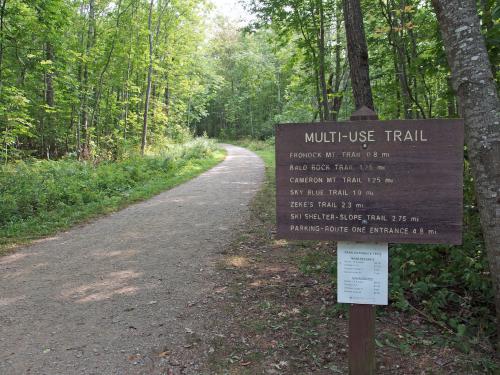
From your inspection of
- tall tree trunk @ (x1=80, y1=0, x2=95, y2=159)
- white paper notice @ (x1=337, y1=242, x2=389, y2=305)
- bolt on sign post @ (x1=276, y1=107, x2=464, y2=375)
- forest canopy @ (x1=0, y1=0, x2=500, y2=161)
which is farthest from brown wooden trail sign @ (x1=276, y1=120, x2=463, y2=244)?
tall tree trunk @ (x1=80, y1=0, x2=95, y2=159)

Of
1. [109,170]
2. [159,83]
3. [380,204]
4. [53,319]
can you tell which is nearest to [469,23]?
[380,204]

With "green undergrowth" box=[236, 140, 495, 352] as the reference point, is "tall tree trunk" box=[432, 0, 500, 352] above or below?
above

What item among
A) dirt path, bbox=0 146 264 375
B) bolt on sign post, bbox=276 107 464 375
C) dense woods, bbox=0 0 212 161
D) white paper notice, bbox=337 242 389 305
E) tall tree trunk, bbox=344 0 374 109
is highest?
dense woods, bbox=0 0 212 161

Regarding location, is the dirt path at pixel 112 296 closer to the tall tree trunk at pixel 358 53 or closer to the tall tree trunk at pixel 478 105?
the tall tree trunk at pixel 478 105

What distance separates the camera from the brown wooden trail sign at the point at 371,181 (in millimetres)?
2598

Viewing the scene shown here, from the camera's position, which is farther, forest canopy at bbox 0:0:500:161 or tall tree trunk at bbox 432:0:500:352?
forest canopy at bbox 0:0:500:161

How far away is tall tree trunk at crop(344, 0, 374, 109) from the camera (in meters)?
Answer: 5.81

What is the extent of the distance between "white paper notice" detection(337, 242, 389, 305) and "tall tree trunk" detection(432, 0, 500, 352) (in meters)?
0.94

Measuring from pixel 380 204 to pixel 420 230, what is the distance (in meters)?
0.31

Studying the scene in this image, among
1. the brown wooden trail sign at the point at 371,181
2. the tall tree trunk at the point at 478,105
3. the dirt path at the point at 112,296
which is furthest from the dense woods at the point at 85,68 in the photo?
the tall tree trunk at the point at 478,105

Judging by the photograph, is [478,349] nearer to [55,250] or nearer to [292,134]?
[292,134]

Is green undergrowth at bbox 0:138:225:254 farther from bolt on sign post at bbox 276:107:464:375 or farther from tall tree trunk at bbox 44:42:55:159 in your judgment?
bolt on sign post at bbox 276:107:464:375

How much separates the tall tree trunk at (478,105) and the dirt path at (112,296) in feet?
9.10

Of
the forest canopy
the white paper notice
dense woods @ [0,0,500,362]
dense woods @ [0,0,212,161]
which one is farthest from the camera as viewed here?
dense woods @ [0,0,212,161]
